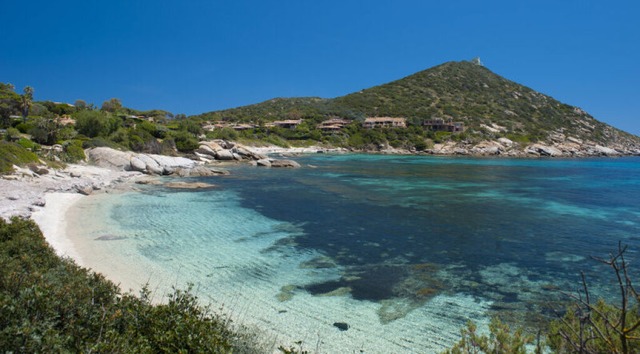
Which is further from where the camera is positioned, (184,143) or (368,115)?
(368,115)

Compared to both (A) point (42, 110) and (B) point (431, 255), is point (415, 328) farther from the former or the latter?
(A) point (42, 110)

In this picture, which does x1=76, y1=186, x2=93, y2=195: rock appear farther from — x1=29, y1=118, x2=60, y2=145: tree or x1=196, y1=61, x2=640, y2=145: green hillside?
x1=196, y1=61, x2=640, y2=145: green hillside

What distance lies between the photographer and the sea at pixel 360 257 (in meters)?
8.20

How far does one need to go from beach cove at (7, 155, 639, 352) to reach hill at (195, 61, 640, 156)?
295 ft

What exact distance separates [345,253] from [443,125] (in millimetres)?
109752

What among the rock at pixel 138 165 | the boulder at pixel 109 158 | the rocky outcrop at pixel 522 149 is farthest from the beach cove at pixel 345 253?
the rocky outcrop at pixel 522 149

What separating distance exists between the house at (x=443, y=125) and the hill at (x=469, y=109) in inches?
102

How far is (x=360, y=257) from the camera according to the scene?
501 inches

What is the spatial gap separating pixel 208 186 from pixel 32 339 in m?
26.1

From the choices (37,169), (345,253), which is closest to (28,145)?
(37,169)

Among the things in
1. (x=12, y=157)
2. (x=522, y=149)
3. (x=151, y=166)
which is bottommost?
(x=151, y=166)

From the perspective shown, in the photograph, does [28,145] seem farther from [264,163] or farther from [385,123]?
[385,123]

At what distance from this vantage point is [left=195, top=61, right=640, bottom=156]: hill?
11756 centimetres

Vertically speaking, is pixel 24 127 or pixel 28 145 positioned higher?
pixel 24 127
